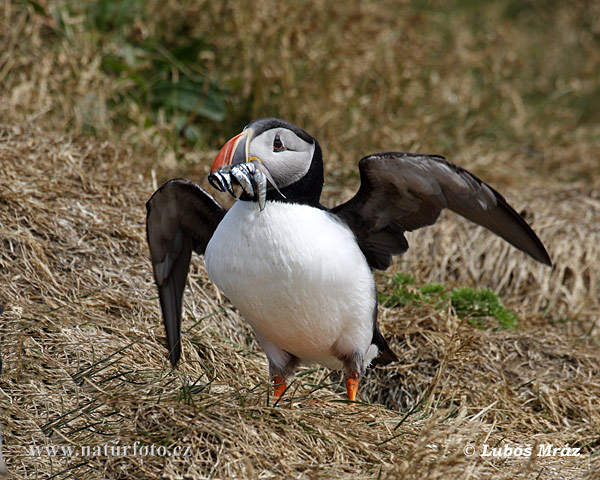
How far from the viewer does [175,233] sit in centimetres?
344

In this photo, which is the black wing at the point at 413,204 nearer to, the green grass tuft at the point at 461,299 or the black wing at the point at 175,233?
the black wing at the point at 175,233

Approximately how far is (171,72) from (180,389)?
3.56 meters

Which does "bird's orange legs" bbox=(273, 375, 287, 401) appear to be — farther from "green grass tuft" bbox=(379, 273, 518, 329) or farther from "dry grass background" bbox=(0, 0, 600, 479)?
"green grass tuft" bbox=(379, 273, 518, 329)

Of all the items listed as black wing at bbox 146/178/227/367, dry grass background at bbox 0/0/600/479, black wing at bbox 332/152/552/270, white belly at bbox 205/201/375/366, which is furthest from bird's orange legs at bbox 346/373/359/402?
black wing at bbox 146/178/227/367

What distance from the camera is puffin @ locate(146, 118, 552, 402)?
2.81 meters

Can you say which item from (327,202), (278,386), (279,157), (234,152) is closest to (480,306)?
(327,202)

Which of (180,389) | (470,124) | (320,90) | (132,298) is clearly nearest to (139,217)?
(132,298)

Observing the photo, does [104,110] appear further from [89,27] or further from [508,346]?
[508,346]

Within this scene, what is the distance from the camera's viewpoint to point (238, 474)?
2467 mm

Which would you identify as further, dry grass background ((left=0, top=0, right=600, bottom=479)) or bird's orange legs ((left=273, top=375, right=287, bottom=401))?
bird's orange legs ((left=273, top=375, right=287, bottom=401))

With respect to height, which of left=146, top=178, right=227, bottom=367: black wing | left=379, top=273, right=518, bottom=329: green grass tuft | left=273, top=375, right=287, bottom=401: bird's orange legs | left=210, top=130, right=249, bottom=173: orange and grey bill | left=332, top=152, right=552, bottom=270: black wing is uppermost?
left=210, top=130, right=249, bottom=173: orange and grey bill

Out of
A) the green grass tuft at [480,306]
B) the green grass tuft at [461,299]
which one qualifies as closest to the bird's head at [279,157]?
the green grass tuft at [461,299]

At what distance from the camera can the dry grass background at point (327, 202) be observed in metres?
2.68

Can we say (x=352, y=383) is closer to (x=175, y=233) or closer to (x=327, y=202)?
(x=175, y=233)
